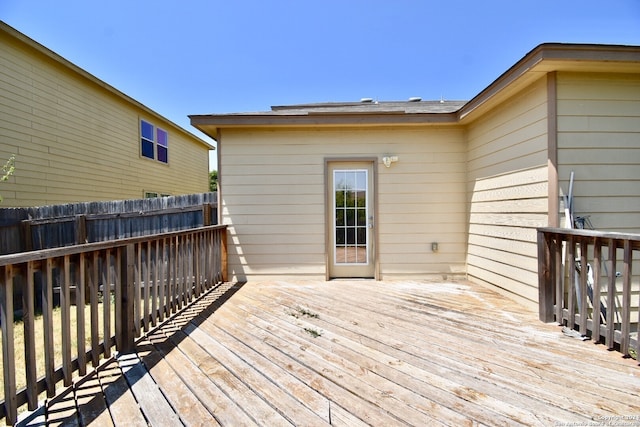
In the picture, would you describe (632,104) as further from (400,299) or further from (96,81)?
(96,81)

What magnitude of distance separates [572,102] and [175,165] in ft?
34.8

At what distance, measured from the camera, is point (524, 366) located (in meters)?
1.90

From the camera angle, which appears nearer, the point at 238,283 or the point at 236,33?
the point at 238,283

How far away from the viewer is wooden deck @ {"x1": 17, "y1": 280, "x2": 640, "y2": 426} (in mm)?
1456

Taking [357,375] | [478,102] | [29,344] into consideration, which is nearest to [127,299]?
[29,344]

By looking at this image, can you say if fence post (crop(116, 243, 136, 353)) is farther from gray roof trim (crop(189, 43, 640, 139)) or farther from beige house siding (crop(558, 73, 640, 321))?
beige house siding (crop(558, 73, 640, 321))

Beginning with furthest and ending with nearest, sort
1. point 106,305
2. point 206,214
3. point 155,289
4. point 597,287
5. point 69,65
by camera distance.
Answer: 1. point 69,65
2. point 206,214
3. point 155,289
4. point 597,287
5. point 106,305

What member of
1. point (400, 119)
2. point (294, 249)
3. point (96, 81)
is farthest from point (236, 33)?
point (294, 249)

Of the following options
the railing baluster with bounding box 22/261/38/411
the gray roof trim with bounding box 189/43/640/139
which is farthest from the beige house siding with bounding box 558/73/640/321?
the railing baluster with bounding box 22/261/38/411

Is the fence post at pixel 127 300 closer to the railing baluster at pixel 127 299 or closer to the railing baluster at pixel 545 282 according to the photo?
the railing baluster at pixel 127 299

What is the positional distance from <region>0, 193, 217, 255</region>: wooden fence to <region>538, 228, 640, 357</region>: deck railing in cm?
437

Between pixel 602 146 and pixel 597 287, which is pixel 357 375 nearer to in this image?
pixel 597 287

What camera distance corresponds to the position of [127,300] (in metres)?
2.22

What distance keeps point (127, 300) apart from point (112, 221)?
125 inches
